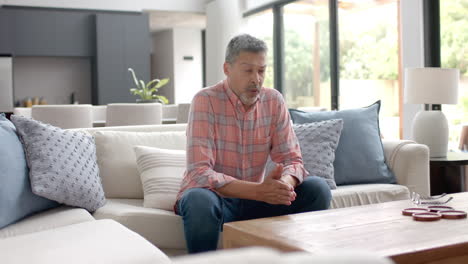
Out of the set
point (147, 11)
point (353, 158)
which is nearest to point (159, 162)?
point (353, 158)

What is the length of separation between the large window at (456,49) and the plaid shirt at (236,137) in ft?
9.60

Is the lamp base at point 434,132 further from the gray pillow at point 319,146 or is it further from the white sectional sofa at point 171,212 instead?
the gray pillow at point 319,146

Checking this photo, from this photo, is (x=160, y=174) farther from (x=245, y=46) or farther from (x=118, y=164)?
(x=245, y=46)

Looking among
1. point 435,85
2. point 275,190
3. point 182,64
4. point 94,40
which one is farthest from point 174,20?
point 275,190

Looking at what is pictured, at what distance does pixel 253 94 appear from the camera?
239 centimetres

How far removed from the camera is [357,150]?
307cm

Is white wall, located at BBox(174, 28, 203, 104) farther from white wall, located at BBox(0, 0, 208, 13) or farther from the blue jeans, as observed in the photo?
the blue jeans

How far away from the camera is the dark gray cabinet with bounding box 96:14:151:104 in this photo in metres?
8.91

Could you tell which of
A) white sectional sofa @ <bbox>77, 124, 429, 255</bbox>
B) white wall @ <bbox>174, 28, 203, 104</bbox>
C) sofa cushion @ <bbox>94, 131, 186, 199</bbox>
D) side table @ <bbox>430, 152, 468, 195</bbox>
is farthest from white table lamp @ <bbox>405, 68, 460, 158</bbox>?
white wall @ <bbox>174, 28, 203, 104</bbox>

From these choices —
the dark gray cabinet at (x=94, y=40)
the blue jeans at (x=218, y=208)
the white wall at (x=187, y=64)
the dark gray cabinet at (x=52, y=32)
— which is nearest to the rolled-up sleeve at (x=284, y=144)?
the blue jeans at (x=218, y=208)

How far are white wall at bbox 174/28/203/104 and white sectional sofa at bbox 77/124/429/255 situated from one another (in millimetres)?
8617

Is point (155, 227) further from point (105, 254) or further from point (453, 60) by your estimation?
point (453, 60)

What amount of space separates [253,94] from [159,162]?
602 millimetres

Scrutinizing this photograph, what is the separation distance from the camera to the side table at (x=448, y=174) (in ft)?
10.7
